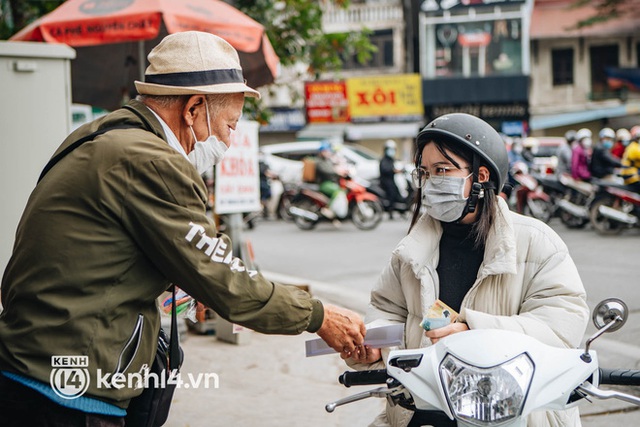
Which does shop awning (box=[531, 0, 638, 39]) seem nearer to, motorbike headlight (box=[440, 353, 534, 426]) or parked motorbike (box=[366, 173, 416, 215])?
parked motorbike (box=[366, 173, 416, 215])

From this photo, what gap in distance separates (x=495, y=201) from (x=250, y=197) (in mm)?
5069

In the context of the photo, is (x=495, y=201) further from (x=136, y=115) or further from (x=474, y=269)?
(x=136, y=115)

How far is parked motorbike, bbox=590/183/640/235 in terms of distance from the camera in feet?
44.5

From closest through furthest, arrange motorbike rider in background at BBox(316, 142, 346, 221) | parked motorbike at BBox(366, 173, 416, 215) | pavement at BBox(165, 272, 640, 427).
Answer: pavement at BBox(165, 272, 640, 427), motorbike rider in background at BBox(316, 142, 346, 221), parked motorbike at BBox(366, 173, 416, 215)

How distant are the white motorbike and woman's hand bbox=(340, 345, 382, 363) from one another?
0.37m

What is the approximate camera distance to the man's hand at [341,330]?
7.88 feet

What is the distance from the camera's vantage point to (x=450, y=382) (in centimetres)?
193

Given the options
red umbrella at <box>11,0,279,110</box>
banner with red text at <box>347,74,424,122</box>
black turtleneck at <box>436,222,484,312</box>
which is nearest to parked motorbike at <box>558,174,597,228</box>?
red umbrella at <box>11,0,279,110</box>

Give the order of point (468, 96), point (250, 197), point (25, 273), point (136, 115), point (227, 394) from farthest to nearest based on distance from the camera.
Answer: point (468, 96), point (250, 197), point (227, 394), point (136, 115), point (25, 273)

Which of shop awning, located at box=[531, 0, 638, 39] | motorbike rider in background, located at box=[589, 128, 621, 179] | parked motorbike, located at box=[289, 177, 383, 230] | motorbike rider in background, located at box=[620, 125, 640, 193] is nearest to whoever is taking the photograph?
motorbike rider in background, located at box=[620, 125, 640, 193]

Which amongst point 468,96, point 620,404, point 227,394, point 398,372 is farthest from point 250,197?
point 468,96

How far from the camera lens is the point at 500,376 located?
6.12ft

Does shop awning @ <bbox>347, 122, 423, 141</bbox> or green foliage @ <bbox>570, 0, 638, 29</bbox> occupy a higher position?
green foliage @ <bbox>570, 0, 638, 29</bbox>

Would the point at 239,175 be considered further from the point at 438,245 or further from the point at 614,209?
the point at 614,209
